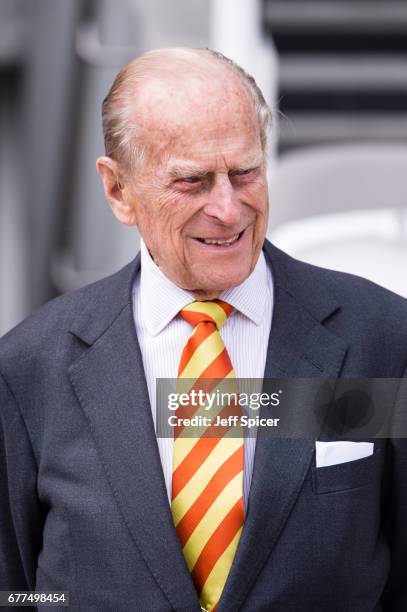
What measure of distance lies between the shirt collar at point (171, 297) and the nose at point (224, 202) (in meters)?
0.18

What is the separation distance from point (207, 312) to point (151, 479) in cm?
27

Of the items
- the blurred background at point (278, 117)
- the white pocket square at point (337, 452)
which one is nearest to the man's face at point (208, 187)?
the white pocket square at point (337, 452)

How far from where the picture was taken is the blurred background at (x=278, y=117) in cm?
327

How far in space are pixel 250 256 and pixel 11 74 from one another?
635 cm

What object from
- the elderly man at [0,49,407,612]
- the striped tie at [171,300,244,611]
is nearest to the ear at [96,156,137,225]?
the elderly man at [0,49,407,612]

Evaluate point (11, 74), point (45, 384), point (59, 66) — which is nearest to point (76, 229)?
point (59, 66)

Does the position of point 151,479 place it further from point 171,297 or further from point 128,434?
point 171,297

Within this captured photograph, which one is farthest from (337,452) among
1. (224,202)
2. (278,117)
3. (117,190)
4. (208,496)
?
(278,117)

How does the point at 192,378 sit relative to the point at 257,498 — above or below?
above

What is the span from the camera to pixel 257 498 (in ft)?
6.27

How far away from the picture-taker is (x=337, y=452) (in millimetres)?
1947

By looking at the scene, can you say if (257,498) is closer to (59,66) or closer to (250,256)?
(250,256)

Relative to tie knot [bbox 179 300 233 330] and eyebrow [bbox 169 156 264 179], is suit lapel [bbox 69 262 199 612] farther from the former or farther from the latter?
eyebrow [bbox 169 156 264 179]

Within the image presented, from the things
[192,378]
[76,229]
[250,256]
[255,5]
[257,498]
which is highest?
[255,5]
